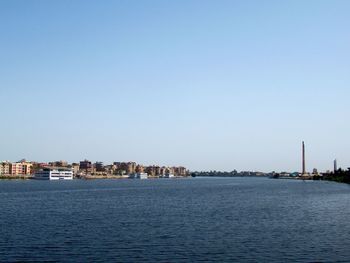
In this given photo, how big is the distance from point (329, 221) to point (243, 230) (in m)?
15.3

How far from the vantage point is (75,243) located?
4469cm

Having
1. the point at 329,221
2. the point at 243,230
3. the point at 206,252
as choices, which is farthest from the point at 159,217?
the point at 206,252

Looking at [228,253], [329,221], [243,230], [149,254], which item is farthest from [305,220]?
[149,254]

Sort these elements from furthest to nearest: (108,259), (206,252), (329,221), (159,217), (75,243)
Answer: (159,217), (329,221), (75,243), (206,252), (108,259)

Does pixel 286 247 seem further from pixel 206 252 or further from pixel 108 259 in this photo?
pixel 108 259

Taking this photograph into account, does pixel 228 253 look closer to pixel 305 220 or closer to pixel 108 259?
pixel 108 259

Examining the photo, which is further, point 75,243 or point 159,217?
point 159,217

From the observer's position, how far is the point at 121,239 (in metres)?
47.0

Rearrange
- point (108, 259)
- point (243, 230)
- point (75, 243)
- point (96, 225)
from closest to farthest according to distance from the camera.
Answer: point (108, 259) → point (75, 243) → point (243, 230) → point (96, 225)

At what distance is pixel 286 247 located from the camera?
42.7 metres

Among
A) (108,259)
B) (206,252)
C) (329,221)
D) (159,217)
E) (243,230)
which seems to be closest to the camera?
(108,259)

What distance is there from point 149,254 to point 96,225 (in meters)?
20.4

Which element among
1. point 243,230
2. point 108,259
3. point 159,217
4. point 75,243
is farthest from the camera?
point 159,217

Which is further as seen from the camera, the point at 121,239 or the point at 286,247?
the point at 121,239
